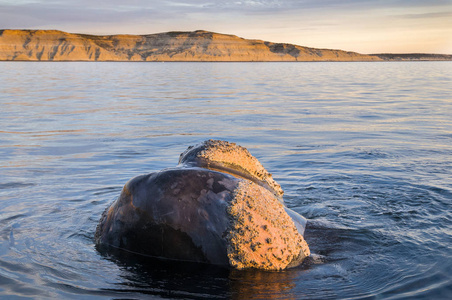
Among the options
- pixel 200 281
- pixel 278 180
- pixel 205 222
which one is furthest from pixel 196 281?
pixel 278 180

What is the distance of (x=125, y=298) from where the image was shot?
3992mm

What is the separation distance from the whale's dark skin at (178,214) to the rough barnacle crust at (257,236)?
9 centimetres

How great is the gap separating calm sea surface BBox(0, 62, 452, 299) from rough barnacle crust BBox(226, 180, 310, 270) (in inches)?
4.4

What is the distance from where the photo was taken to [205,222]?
4375 mm

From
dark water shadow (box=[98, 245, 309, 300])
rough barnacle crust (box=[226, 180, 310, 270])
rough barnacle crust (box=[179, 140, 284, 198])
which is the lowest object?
dark water shadow (box=[98, 245, 309, 300])

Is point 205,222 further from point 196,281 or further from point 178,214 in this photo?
point 196,281

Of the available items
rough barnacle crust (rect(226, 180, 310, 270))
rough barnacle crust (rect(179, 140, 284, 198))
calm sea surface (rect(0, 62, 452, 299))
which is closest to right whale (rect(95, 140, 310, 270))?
rough barnacle crust (rect(226, 180, 310, 270))

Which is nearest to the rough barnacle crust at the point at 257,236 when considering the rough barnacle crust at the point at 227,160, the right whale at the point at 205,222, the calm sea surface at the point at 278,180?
the right whale at the point at 205,222

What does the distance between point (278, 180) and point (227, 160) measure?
3.14 meters

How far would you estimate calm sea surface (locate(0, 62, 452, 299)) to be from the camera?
14.0 feet

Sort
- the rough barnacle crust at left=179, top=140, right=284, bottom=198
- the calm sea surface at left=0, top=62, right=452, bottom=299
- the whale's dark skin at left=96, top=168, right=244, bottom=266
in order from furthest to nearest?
the rough barnacle crust at left=179, top=140, right=284, bottom=198 < the whale's dark skin at left=96, top=168, right=244, bottom=266 < the calm sea surface at left=0, top=62, right=452, bottom=299

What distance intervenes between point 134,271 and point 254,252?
3.51 feet

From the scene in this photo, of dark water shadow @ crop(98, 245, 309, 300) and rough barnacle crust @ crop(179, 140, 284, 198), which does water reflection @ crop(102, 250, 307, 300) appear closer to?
dark water shadow @ crop(98, 245, 309, 300)

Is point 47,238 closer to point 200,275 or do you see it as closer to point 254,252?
point 200,275
